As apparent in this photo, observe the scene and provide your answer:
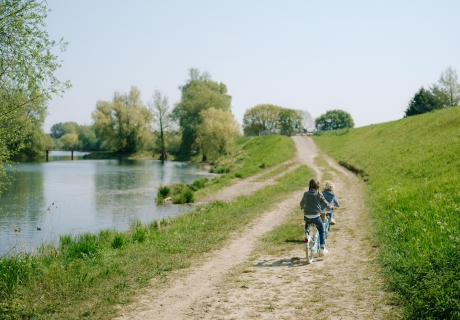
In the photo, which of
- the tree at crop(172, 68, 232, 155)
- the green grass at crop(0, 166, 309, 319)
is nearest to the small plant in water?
the green grass at crop(0, 166, 309, 319)

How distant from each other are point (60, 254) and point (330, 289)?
26.2 feet

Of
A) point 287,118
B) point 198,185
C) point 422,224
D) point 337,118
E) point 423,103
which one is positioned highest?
point 337,118

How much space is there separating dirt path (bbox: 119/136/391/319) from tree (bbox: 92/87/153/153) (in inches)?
3050

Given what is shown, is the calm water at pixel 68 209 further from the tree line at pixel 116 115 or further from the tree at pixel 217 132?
the tree at pixel 217 132

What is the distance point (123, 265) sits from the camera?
9844 mm

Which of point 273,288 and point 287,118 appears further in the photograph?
point 287,118

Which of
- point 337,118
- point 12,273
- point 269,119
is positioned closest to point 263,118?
point 269,119

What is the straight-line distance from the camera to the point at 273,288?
7.99 m

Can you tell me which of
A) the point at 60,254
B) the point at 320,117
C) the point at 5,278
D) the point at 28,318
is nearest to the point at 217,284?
the point at 28,318

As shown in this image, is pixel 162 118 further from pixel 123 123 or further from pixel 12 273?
pixel 12 273

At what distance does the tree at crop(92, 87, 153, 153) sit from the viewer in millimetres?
85562

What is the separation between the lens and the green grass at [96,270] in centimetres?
730

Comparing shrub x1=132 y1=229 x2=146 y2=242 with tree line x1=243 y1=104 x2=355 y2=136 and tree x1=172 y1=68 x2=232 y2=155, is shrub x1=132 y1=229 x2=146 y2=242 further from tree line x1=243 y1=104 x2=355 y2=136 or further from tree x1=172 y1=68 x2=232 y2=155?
tree line x1=243 y1=104 x2=355 y2=136

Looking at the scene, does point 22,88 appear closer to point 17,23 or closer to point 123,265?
point 17,23
